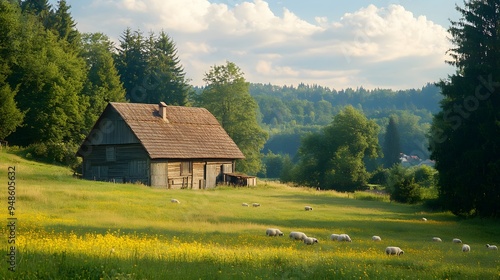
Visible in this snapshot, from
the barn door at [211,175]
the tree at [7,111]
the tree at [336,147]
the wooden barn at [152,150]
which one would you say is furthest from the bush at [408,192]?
the tree at [7,111]

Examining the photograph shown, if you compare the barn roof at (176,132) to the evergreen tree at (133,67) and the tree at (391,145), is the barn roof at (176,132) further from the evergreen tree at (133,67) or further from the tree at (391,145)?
the tree at (391,145)

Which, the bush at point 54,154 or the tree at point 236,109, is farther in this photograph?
the tree at point 236,109

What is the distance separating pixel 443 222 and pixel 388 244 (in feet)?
47.4

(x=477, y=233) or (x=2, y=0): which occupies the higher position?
(x=2, y=0)

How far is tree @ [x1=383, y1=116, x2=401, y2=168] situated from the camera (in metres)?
140

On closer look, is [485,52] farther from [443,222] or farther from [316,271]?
[316,271]

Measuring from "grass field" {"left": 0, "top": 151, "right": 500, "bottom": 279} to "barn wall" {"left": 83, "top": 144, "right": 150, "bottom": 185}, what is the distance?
9113mm

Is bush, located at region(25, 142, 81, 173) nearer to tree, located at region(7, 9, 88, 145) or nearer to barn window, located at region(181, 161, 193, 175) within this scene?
tree, located at region(7, 9, 88, 145)

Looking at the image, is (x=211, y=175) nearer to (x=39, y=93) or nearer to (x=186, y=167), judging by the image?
(x=186, y=167)

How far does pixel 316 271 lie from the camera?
14.2 m

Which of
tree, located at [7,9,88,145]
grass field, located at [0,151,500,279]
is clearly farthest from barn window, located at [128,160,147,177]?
tree, located at [7,9,88,145]

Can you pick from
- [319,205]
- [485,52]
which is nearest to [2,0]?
[319,205]

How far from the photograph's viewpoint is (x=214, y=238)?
2195cm

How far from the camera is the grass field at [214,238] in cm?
1364
